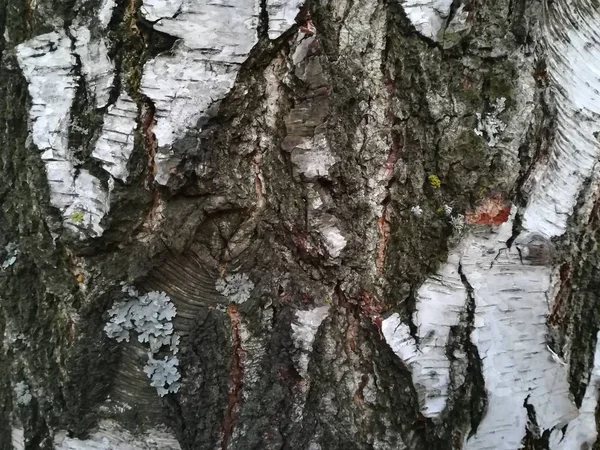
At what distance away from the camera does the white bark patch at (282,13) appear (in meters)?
0.97

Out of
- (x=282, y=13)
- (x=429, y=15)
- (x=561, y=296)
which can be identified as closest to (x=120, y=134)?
(x=282, y=13)

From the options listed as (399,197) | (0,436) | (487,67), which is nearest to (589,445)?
(399,197)

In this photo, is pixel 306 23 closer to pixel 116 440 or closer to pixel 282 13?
pixel 282 13

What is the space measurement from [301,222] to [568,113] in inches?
24.2

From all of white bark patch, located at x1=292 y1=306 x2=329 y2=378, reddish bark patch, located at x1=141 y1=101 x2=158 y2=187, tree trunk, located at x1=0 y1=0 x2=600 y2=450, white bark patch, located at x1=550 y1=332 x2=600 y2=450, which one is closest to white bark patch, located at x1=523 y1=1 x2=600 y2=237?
tree trunk, located at x1=0 y1=0 x2=600 y2=450

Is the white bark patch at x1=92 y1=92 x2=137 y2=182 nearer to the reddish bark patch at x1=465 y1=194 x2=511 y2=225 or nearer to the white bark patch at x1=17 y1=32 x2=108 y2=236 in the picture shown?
the white bark patch at x1=17 y1=32 x2=108 y2=236

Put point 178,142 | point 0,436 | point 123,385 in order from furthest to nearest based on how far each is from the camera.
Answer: point 0,436 → point 123,385 → point 178,142

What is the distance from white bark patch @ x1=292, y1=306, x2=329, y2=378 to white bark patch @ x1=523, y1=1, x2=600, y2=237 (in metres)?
0.49

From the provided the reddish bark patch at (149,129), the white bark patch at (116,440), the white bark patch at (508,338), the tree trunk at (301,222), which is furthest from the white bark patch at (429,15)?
the white bark patch at (116,440)

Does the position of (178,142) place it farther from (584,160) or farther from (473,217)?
(584,160)

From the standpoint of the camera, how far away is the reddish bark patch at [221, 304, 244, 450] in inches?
43.0

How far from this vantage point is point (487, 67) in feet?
3.26

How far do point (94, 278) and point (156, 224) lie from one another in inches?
7.1

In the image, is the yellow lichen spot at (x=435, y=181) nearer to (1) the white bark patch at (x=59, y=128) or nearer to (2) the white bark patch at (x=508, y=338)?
(2) the white bark patch at (x=508, y=338)
